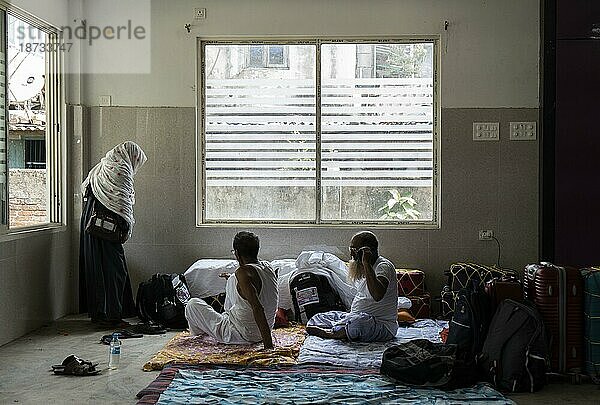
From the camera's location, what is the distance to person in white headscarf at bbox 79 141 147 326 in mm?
7711

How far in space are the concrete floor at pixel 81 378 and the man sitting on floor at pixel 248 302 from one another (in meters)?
0.60

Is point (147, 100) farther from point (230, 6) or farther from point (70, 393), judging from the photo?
point (70, 393)

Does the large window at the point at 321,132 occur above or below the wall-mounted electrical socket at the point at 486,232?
above

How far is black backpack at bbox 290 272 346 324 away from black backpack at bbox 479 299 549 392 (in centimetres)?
214

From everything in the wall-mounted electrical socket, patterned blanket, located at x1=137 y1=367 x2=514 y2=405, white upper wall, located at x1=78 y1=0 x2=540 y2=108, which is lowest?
patterned blanket, located at x1=137 y1=367 x2=514 y2=405

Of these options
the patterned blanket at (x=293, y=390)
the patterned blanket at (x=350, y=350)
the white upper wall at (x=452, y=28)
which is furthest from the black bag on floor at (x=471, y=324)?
the white upper wall at (x=452, y=28)

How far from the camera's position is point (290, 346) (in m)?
6.52

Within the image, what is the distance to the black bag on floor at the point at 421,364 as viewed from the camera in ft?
17.9

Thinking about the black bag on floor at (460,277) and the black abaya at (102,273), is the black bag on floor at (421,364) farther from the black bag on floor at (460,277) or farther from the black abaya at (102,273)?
the black abaya at (102,273)

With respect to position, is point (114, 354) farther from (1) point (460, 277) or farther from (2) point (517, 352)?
(1) point (460, 277)

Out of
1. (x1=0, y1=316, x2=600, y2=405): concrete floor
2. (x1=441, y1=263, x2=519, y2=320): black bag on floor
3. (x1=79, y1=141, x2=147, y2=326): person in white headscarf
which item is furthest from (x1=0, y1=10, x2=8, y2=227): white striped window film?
(x1=441, y1=263, x2=519, y2=320): black bag on floor

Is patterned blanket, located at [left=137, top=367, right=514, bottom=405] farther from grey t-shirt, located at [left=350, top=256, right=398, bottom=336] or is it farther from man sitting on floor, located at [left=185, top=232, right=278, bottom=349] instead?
grey t-shirt, located at [left=350, top=256, right=398, bottom=336]

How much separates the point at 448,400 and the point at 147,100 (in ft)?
14.7

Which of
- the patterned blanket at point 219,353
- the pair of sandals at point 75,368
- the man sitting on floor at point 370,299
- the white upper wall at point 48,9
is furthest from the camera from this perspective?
the white upper wall at point 48,9
